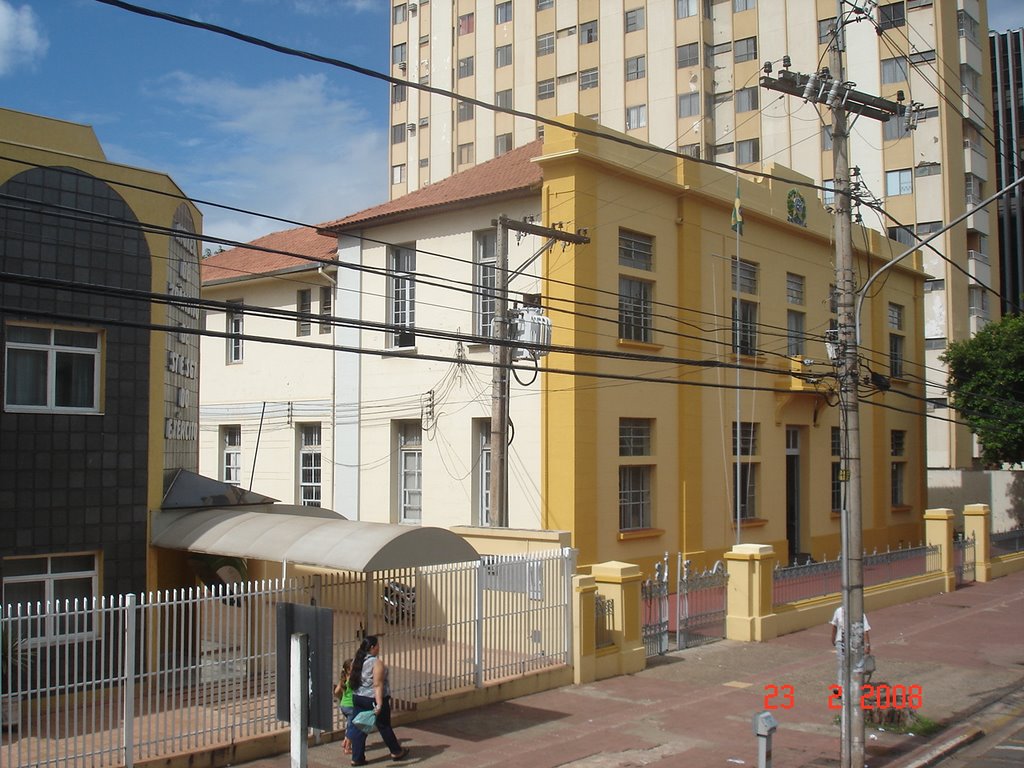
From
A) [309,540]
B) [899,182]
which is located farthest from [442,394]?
[899,182]

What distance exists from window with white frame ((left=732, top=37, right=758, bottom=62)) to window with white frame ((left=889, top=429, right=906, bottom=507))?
20.5 meters

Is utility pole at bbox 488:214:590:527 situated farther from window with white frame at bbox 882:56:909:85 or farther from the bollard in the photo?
window with white frame at bbox 882:56:909:85

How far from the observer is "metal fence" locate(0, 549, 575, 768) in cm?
→ 1021

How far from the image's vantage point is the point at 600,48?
49625 mm

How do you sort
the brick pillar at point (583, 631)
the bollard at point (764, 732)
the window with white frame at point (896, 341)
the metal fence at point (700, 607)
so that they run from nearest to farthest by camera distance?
the bollard at point (764, 732) → the brick pillar at point (583, 631) → the metal fence at point (700, 607) → the window with white frame at point (896, 341)

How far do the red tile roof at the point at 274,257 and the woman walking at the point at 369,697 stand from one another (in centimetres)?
1661

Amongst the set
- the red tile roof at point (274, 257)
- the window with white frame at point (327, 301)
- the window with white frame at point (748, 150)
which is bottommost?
the window with white frame at point (327, 301)

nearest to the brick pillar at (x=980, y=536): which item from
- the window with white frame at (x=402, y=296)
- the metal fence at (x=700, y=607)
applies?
the metal fence at (x=700, y=607)

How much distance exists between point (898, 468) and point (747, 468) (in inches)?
438

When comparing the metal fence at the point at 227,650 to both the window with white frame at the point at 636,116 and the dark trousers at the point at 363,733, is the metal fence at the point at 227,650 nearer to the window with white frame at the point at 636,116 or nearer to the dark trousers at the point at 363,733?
the dark trousers at the point at 363,733

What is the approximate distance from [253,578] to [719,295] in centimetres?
1311

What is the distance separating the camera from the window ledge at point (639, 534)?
70.3 feet

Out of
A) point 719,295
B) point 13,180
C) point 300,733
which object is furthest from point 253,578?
point 719,295

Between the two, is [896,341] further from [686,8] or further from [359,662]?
[359,662]
